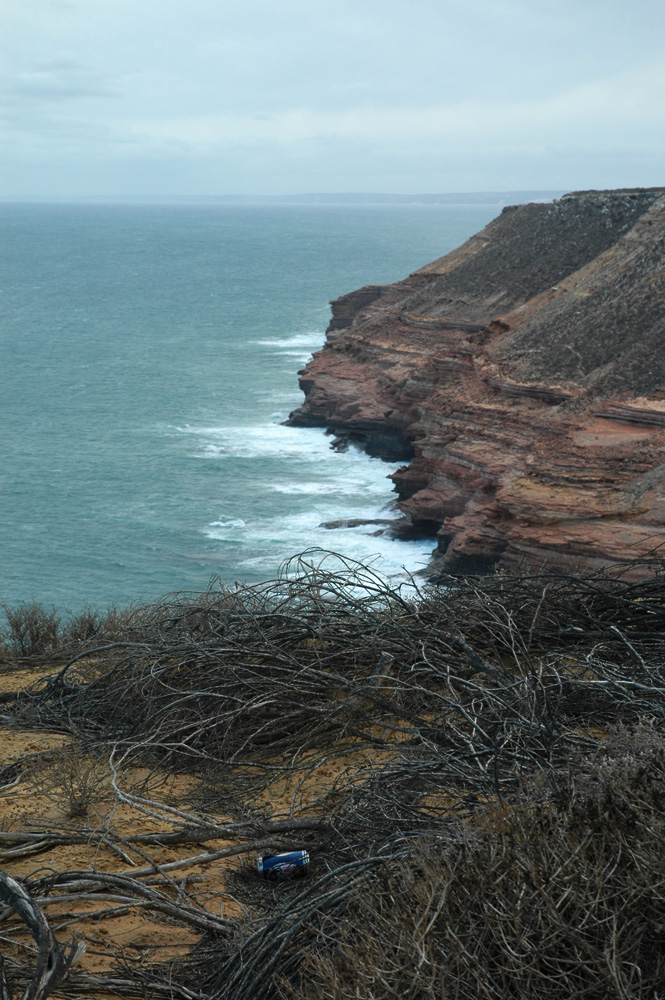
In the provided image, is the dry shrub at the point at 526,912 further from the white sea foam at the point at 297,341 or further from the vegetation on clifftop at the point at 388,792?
the white sea foam at the point at 297,341

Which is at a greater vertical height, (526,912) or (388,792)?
(526,912)


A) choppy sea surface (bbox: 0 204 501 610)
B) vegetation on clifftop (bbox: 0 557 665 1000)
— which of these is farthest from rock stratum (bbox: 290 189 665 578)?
vegetation on clifftop (bbox: 0 557 665 1000)

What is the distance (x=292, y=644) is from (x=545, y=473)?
50.2 feet

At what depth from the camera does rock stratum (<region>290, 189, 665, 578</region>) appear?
20125 millimetres

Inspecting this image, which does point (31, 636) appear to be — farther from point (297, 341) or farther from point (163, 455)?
point (297, 341)

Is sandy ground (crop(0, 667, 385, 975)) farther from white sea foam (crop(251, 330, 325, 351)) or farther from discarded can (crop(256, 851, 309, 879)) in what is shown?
white sea foam (crop(251, 330, 325, 351))

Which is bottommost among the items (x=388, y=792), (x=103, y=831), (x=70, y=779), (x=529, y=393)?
(x=529, y=393)

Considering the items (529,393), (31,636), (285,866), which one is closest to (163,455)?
(529,393)

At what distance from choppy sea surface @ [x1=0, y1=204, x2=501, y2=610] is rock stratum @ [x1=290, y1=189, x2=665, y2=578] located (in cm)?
231

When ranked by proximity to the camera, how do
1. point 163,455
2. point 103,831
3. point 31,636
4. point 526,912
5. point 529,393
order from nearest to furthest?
point 526,912, point 103,831, point 31,636, point 529,393, point 163,455

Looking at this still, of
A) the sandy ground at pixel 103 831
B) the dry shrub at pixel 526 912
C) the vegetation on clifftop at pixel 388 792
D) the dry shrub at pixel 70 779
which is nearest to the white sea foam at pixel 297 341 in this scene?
the vegetation on clifftop at pixel 388 792

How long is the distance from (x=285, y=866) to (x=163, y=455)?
123ft

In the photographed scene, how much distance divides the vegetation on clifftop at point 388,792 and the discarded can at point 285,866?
0.07 meters

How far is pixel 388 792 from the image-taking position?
188 inches
